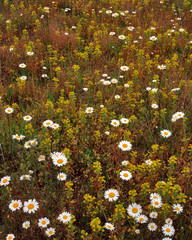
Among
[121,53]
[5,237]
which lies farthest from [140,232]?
[121,53]

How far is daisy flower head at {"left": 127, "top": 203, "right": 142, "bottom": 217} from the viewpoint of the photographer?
2004 millimetres

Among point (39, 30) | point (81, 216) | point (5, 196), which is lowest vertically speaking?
point (81, 216)

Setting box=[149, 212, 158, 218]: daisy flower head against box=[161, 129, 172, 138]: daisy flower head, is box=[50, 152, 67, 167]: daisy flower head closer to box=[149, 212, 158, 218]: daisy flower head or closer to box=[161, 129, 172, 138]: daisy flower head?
box=[149, 212, 158, 218]: daisy flower head

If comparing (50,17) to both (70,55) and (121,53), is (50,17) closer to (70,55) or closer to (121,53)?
(70,55)

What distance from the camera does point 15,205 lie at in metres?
2.04

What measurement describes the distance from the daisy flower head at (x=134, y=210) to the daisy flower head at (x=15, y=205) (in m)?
0.97

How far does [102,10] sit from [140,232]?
17.5ft

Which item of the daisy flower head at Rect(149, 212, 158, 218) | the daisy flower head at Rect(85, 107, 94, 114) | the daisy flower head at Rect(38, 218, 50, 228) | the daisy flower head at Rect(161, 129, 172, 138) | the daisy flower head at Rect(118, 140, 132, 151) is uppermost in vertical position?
the daisy flower head at Rect(85, 107, 94, 114)

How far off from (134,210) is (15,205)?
106 cm

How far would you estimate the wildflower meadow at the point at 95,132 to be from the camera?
204 centimetres

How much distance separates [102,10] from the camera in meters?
5.81

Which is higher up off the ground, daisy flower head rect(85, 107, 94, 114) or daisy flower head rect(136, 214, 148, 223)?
daisy flower head rect(85, 107, 94, 114)

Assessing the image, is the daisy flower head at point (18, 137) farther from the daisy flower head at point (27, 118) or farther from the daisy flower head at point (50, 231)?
the daisy flower head at point (50, 231)

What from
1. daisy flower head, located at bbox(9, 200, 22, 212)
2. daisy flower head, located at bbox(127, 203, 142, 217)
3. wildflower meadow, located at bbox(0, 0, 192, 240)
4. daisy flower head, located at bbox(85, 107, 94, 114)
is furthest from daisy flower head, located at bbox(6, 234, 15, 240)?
daisy flower head, located at bbox(85, 107, 94, 114)
